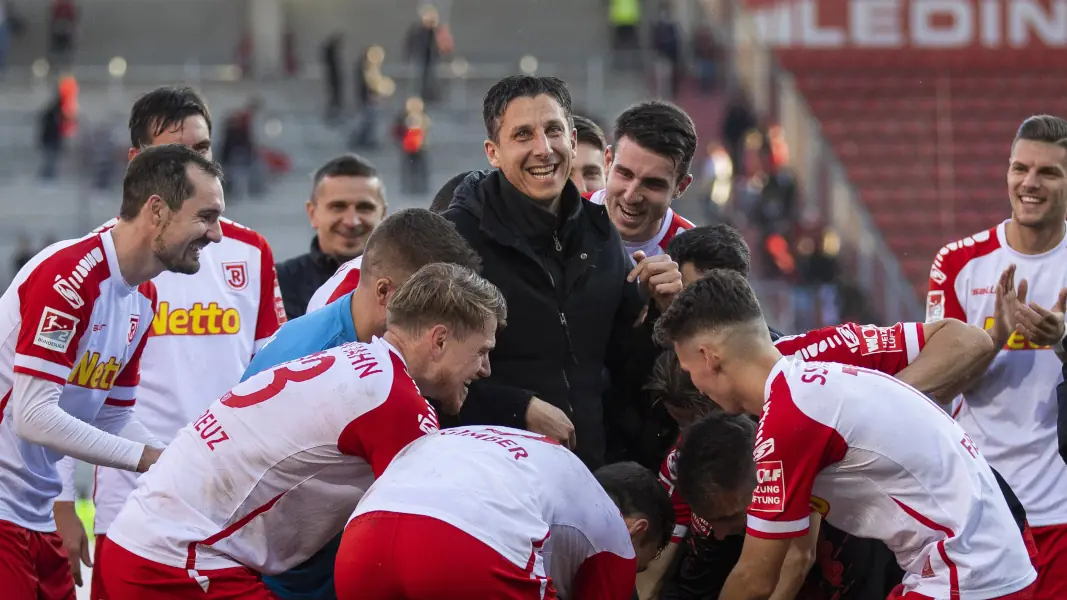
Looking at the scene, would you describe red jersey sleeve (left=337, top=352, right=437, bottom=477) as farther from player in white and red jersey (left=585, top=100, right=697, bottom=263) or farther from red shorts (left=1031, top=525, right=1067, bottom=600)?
red shorts (left=1031, top=525, right=1067, bottom=600)

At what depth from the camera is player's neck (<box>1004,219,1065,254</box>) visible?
6348mm

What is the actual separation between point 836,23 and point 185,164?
21791mm

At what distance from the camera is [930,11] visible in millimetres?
25797

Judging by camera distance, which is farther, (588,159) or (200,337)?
(588,159)

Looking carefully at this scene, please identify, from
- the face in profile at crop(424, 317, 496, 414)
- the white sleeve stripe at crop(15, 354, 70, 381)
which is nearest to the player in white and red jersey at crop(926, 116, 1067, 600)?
the face in profile at crop(424, 317, 496, 414)

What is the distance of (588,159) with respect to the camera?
23.3ft

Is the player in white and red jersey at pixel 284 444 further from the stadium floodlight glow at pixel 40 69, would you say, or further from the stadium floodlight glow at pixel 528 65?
the stadium floodlight glow at pixel 40 69

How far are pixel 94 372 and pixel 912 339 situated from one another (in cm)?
288

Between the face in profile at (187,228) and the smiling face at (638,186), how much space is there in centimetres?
158

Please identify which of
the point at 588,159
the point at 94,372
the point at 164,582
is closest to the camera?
the point at 164,582

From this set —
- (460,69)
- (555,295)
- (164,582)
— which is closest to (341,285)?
(555,295)

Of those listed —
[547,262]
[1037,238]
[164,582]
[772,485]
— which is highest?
[547,262]

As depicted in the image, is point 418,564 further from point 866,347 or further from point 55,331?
point 866,347

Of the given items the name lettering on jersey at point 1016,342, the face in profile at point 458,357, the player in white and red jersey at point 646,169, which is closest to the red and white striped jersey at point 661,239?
the player in white and red jersey at point 646,169
